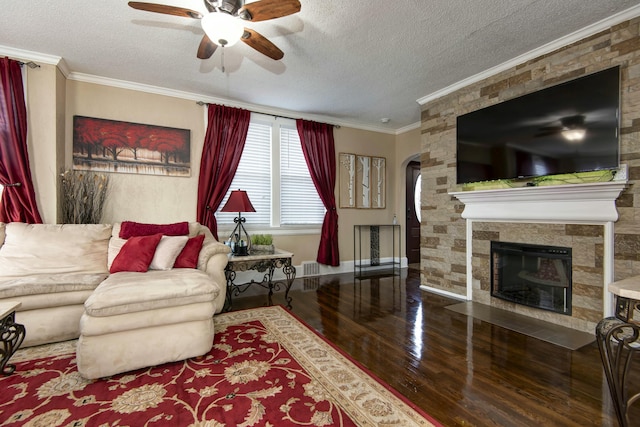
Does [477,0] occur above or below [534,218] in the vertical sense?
above

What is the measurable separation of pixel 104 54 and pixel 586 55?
4.74 m

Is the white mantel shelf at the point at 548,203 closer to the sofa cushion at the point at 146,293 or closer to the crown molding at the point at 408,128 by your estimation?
the crown molding at the point at 408,128

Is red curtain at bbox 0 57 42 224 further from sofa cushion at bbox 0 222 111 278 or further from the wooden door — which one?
the wooden door

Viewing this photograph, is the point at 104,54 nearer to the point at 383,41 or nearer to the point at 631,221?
the point at 383,41

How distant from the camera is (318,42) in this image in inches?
111

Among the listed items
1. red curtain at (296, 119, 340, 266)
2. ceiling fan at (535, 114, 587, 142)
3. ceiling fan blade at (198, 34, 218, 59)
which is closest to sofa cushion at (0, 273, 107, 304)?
ceiling fan blade at (198, 34, 218, 59)

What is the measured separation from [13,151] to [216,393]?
3.32 m

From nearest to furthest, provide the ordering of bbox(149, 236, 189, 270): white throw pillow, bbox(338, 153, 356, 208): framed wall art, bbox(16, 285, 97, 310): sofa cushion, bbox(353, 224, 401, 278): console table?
bbox(16, 285, 97, 310): sofa cushion < bbox(149, 236, 189, 270): white throw pillow < bbox(338, 153, 356, 208): framed wall art < bbox(353, 224, 401, 278): console table

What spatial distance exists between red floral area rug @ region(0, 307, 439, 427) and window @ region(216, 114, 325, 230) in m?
2.44

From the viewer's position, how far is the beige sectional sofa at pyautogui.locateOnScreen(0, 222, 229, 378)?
1.89 meters

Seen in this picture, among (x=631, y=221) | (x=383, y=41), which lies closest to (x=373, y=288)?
(x=631, y=221)

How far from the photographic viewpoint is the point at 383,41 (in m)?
2.82

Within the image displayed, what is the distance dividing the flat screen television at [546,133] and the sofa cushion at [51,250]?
164 inches

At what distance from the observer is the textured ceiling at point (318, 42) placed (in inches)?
93.8
